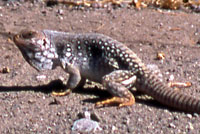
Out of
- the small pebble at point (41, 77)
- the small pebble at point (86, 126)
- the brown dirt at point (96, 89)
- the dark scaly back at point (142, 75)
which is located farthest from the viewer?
the small pebble at point (41, 77)

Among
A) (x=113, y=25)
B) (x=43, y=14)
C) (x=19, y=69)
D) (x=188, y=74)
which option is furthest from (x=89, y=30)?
(x=188, y=74)

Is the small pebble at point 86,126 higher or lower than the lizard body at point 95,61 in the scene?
lower

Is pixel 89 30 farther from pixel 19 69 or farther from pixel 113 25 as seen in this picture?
pixel 19 69

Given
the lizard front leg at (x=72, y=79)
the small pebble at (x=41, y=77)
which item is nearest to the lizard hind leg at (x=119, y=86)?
the lizard front leg at (x=72, y=79)

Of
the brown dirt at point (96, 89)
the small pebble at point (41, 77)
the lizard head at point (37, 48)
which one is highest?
the lizard head at point (37, 48)

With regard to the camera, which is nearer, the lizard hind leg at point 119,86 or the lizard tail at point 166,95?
the lizard tail at point 166,95

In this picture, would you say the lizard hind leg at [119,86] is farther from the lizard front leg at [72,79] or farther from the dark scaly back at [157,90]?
the lizard front leg at [72,79]

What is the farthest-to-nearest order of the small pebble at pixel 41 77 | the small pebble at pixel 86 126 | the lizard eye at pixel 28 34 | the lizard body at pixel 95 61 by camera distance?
the small pebble at pixel 41 77, the lizard eye at pixel 28 34, the lizard body at pixel 95 61, the small pebble at pixel 86 126

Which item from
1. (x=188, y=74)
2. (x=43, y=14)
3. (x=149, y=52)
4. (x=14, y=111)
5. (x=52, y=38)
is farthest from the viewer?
(x=43, y=14)
